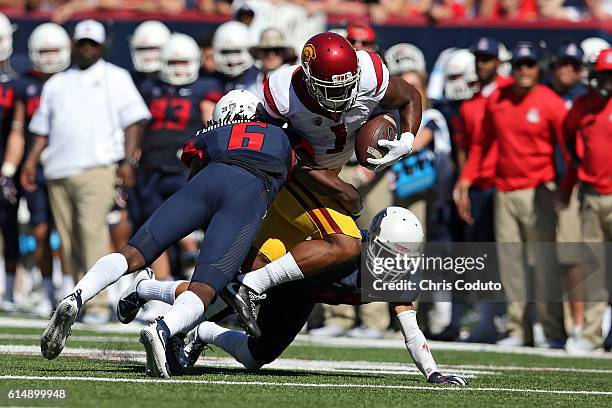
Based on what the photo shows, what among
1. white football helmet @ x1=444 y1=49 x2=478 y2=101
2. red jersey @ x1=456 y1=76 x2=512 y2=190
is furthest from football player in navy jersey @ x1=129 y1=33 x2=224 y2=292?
A: red jersey @ x1=456 y1=76 x2=512 y2=190

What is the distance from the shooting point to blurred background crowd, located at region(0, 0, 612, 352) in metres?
10.5

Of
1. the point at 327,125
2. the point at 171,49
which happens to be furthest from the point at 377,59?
the point at 171,49

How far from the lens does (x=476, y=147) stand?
10883mm

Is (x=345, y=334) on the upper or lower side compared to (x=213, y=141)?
lower

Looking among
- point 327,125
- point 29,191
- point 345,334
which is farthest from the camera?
point 29,191

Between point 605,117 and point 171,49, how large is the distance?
3.91 m

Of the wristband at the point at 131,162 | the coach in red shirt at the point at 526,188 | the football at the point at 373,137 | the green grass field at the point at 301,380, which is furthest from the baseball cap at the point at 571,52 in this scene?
the football at the point at 373,137

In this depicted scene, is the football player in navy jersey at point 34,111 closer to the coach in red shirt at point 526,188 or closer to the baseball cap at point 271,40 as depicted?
the baseball cap at point 271,40

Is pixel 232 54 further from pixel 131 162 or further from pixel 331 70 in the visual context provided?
pixel 331 70

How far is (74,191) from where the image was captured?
1127 centimetres

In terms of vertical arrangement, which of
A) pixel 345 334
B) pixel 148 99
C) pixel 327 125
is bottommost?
pixel 345 334

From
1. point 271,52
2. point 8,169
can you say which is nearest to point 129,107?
point 271,52

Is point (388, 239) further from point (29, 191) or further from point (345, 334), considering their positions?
point (29, 191)

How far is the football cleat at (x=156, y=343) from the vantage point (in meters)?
5.92
